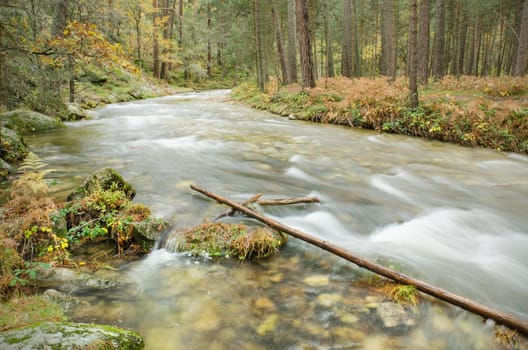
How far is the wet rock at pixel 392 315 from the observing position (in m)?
2.62

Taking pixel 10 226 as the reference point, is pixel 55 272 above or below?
below

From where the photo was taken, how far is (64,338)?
6.47 ft

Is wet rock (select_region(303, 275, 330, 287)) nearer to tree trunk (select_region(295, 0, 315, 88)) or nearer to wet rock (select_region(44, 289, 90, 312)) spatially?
wet rock (select_region(44, 289, 90, 312))

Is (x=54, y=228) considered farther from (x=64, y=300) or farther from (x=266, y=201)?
(x=266, y=201)

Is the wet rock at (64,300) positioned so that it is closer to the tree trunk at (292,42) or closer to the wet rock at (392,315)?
the wet rock at (392,315)

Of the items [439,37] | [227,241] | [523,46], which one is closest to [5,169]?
[227,241]

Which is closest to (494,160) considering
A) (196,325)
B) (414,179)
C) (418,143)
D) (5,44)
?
(418,143)

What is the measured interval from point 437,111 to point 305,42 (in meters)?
7.08

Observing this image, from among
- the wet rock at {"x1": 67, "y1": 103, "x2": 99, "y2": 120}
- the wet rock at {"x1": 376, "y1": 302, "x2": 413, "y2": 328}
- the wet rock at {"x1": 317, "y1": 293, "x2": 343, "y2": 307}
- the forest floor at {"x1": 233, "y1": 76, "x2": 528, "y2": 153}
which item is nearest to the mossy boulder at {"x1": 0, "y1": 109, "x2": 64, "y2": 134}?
the wet rock at {"x1": 67, "y1": 103, "x2": 99, "y2": 120}

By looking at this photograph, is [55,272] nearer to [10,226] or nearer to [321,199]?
[10,226]

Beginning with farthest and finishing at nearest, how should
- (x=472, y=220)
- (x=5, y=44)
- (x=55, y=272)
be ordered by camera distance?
1. (x=5, y=44)
2. (x=472, y=220)
3. (x=55, y=272)

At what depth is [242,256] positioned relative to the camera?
355 centimetres

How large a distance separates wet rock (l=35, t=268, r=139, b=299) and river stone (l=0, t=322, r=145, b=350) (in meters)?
0.80

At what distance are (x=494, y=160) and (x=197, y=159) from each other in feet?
22.0
